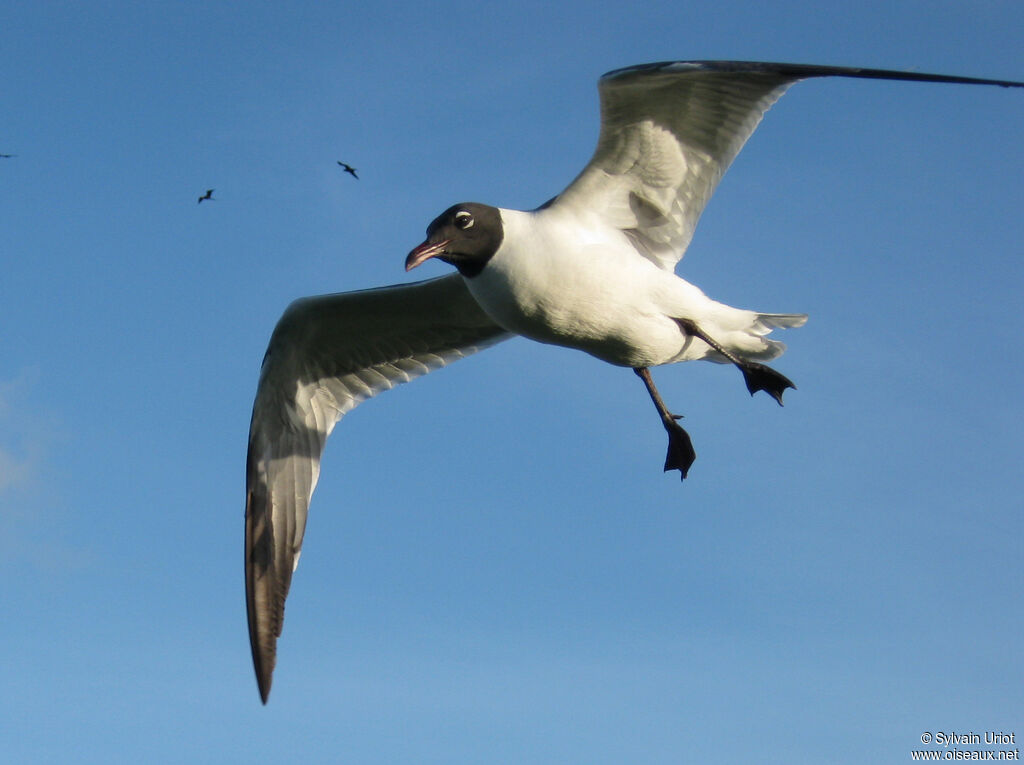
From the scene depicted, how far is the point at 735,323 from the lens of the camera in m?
10.1

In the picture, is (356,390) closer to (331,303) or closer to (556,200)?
(331,303)

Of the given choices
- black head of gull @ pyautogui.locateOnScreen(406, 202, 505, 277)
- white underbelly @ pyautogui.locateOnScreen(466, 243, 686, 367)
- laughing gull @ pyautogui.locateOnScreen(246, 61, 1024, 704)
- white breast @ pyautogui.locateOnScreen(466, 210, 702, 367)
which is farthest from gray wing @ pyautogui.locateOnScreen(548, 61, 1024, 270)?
black head of gull @ pyautogui.locateOnScreen(406, 202, 505, 277)

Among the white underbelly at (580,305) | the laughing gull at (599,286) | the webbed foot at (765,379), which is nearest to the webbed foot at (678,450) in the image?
the laughing gull at (599,286)

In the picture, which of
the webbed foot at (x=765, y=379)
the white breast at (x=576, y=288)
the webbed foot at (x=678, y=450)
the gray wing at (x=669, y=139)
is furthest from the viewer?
the webbed foot at (x=678, y=450)

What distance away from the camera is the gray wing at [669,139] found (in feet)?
28.9

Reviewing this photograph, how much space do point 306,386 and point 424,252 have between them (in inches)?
136

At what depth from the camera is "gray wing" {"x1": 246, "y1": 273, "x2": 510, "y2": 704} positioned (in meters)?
11.5

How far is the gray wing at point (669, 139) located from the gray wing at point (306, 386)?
214 centimetres

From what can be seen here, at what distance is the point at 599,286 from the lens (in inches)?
360

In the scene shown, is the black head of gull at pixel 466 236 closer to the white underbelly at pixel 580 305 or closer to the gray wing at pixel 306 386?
the white underbelly at pixel 580 305

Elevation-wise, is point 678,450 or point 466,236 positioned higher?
point 466,236

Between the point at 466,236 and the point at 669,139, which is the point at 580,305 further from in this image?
the point at 669,139

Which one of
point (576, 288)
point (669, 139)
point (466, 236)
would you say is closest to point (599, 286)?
point (576, 288)

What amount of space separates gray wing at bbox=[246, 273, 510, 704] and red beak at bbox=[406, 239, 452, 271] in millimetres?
2240
